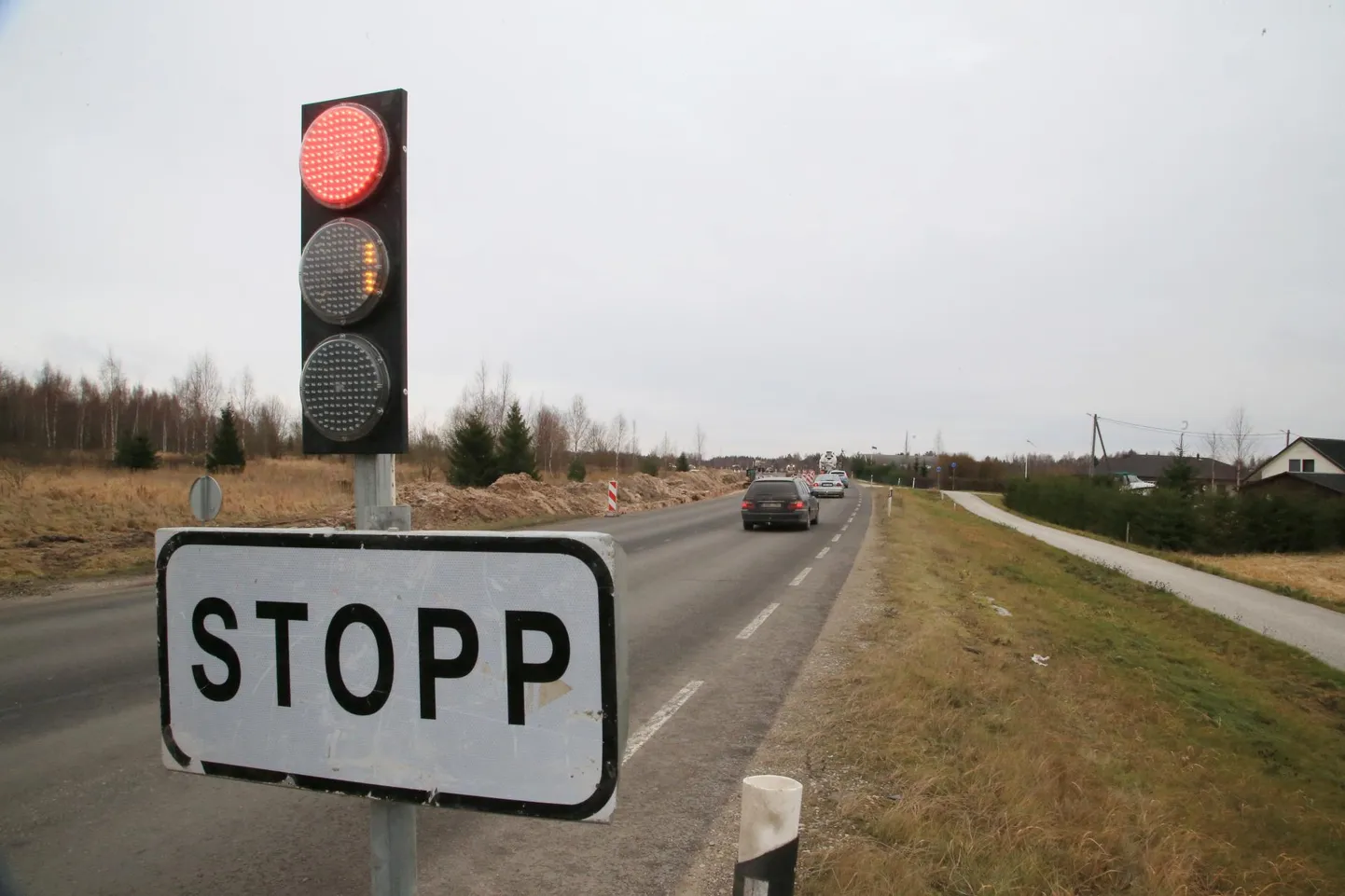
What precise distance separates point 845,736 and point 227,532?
4518 mm

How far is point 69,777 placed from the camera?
4.26 metres

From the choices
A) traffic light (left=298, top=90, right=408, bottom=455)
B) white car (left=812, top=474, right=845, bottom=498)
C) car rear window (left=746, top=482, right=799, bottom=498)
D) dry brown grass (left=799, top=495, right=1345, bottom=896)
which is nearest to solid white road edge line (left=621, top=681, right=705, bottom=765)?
dry brown grass (left=799, top=495, right=1345, bottom=896)

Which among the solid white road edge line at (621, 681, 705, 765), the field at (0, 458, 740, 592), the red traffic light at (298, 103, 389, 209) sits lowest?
the solid white road edge line at (621, 681, 705, 765)

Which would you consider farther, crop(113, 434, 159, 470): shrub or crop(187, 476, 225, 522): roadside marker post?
crop(113, 434, 159, 470): shrub

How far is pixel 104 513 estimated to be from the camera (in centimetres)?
1823

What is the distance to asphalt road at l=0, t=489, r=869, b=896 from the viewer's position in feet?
10.9

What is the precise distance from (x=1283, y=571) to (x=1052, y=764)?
111 feet

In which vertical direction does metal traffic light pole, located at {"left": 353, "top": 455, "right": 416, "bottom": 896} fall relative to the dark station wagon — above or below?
above

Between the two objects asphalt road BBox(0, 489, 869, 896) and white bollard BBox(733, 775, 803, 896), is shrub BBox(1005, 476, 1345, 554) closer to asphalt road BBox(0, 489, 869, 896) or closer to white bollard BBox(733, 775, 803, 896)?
asphalt road BBox(0, 489, 869, 896)

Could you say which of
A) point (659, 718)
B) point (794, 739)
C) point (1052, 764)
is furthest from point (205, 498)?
point (1052, 764)

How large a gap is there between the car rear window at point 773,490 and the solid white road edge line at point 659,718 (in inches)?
626

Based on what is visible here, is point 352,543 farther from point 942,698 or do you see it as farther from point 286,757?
point 942,698

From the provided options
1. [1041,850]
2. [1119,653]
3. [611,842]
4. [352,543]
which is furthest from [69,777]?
[1119,653]

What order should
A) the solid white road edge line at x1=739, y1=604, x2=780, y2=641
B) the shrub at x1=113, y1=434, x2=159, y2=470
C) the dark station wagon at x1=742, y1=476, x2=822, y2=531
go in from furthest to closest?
the shrub at x1=113, y1=434, x2=159, y2=470
the dark station wagon at x1=742, y1=476, x2=822, y2=531
the solid white road edge line at x1=739, y1=604, x2=780, y2=641
